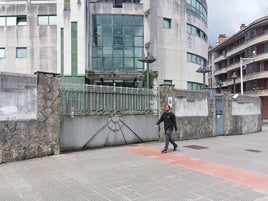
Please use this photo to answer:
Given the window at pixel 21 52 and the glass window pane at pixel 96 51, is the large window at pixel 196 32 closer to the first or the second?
the glass window pane at pixel 96 51

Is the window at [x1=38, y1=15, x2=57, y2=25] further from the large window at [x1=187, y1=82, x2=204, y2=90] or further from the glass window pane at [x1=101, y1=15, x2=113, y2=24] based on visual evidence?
the large window at [x1=187, y1=82, x2=204, y2=90]

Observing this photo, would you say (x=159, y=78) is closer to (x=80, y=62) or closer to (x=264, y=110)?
(x=80, y=62)

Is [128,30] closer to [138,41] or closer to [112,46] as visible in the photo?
[138,41]

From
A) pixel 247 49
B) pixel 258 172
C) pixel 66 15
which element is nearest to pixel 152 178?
pixel 258 172

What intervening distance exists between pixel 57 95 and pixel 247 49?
47.9 metres

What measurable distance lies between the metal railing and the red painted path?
6.47ft

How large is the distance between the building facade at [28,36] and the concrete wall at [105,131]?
20.7 meters

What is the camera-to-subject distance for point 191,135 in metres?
14.4

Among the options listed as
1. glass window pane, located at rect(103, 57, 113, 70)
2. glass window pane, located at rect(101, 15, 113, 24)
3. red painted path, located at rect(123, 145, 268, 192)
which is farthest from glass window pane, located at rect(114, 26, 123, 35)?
red painted path, located at rect(123, 145, 268, 192)

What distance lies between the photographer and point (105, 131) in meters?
11.2

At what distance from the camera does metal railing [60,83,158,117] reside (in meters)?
10.1

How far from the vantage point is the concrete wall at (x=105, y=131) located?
→ 400 inches

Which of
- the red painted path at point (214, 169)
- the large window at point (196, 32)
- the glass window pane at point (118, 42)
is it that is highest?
the large window at point (196, 32)

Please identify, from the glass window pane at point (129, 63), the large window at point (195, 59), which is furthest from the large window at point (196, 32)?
the glass window pane at point (129, 63)
